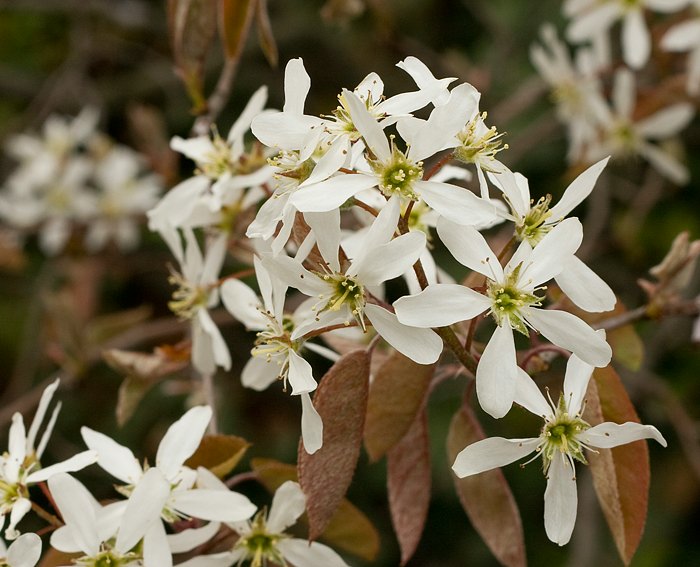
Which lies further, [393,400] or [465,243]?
[393,400]

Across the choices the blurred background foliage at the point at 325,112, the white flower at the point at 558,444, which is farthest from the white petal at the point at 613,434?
the blurred background foliage at the point at 325,112

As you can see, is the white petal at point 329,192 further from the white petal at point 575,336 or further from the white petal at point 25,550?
the white petal at point 25,550

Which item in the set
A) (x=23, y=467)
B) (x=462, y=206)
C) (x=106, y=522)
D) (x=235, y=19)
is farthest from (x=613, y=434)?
(x=235, y=19)

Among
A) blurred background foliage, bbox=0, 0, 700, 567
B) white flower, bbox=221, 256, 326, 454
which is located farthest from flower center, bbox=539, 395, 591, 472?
blurred background foliage, bbox=0, 0, 700, 567

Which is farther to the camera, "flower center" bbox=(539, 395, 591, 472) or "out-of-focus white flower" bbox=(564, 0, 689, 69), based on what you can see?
"out-of-focus white flower" bbox=(564, 0, 689, 69)

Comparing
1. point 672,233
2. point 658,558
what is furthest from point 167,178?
point 658,558

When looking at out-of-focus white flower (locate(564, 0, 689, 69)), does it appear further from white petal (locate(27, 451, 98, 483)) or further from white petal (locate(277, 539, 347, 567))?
white petal (locate(27, 451, 98, 483))

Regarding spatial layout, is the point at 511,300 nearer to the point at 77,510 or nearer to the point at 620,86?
the point at 77,510
